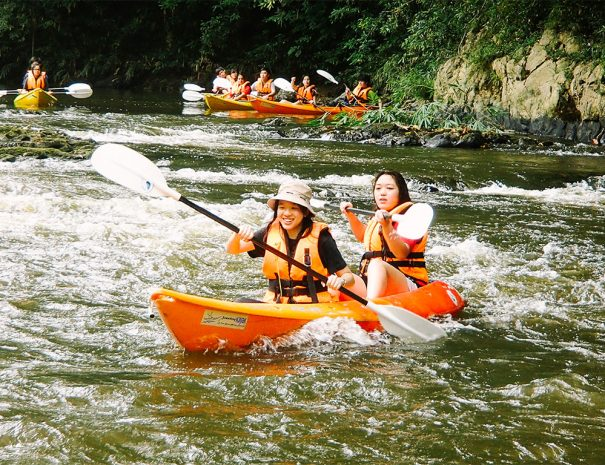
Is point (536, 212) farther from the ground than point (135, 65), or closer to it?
closer to it

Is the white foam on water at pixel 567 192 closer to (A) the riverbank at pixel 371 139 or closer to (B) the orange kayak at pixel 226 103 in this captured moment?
(A) the riverbank at pixel 371 139

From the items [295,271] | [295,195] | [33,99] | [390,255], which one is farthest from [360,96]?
[295,195]

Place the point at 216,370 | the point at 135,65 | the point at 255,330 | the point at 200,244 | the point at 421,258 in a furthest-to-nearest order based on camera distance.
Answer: the point at 135,65 → the point at 200,244 → the point at 421,258 → the point at 255,330 → the point at 216,370

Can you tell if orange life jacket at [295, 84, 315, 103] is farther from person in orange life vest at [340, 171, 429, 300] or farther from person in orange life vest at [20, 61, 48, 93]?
person in orange life vest at [340, 171, 429, 300]

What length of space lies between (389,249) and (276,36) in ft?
61.9

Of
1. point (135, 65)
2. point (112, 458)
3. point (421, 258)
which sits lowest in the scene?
point (112, 458)

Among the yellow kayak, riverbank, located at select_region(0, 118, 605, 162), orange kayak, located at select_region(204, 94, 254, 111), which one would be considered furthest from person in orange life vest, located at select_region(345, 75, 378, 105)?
the yellow kayak

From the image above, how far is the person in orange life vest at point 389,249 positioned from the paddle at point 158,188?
29 centimetres

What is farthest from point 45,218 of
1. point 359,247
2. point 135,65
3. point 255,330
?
point 135,65

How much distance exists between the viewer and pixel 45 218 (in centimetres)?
636

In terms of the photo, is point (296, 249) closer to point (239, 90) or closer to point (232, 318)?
point (232, 318)

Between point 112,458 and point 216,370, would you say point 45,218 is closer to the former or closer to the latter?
point 216,370

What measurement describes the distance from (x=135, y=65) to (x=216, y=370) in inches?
881

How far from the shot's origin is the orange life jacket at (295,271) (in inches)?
154
